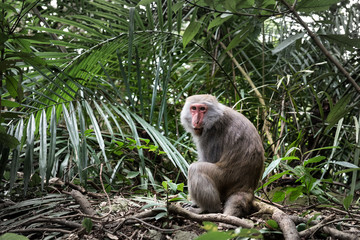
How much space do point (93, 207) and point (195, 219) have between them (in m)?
1.01

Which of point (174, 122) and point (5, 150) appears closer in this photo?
point (5, 150)

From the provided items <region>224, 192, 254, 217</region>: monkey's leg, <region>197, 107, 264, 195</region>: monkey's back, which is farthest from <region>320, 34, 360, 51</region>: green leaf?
<region>224, 192, 254, 217</region>: monkey's leg

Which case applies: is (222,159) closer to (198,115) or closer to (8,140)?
(198,115)

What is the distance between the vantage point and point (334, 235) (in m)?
2.59

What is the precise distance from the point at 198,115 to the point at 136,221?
1.45m

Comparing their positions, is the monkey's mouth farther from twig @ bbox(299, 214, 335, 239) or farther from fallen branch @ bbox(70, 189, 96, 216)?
twig @ bbox(299, 214, 335, 239)

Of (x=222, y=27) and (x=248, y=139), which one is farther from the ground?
(x=222, y=27)

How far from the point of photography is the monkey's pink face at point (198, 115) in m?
3.96

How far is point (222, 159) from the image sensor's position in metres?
3.71

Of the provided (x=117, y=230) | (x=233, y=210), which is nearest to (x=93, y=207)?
(x=117, y=230)

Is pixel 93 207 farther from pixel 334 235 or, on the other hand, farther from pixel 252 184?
pixel 334 235

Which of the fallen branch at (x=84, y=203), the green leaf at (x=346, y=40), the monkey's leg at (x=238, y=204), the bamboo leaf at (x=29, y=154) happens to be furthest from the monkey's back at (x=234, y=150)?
the bamboo leaf at (x=29, y=154)

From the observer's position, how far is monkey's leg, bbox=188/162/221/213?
340 cm

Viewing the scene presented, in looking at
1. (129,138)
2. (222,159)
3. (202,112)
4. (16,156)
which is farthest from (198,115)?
(16,156)
